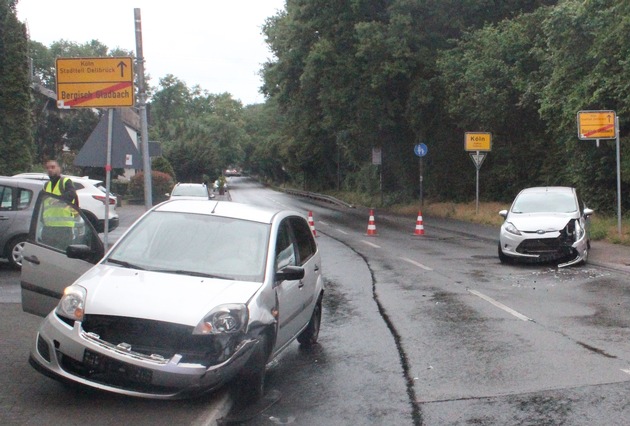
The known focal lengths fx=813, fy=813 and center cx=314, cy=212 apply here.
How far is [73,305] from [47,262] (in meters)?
1.47

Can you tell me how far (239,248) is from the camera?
729 centimetres

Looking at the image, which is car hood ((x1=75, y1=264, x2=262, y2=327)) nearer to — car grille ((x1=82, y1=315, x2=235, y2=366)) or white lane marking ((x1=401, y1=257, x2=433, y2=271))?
car grille ((x1=82, y1=315, x2=235, y2=366))

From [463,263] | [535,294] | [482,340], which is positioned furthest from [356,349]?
[463,263]

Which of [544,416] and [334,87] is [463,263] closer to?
[544,416]

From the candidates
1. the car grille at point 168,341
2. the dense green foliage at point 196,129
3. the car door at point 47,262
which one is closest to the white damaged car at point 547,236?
the car door at point 47,262

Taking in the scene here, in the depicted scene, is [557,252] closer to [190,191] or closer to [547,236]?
[547,236]

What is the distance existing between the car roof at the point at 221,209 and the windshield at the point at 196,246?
0.07m

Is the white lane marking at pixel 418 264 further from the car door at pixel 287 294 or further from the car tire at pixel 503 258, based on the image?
the car door at pixel 287 294

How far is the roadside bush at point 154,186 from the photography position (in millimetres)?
44069

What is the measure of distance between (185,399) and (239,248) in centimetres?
154

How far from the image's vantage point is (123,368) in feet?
19.3

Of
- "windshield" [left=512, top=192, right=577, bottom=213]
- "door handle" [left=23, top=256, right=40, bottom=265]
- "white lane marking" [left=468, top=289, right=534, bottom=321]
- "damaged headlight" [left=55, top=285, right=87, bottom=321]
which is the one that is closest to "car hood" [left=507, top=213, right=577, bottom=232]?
"windshield" [left=512, top=192, right=577, bottom=213]

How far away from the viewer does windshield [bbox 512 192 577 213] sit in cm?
1769

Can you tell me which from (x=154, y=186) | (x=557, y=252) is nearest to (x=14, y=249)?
(x=557, y=252)
